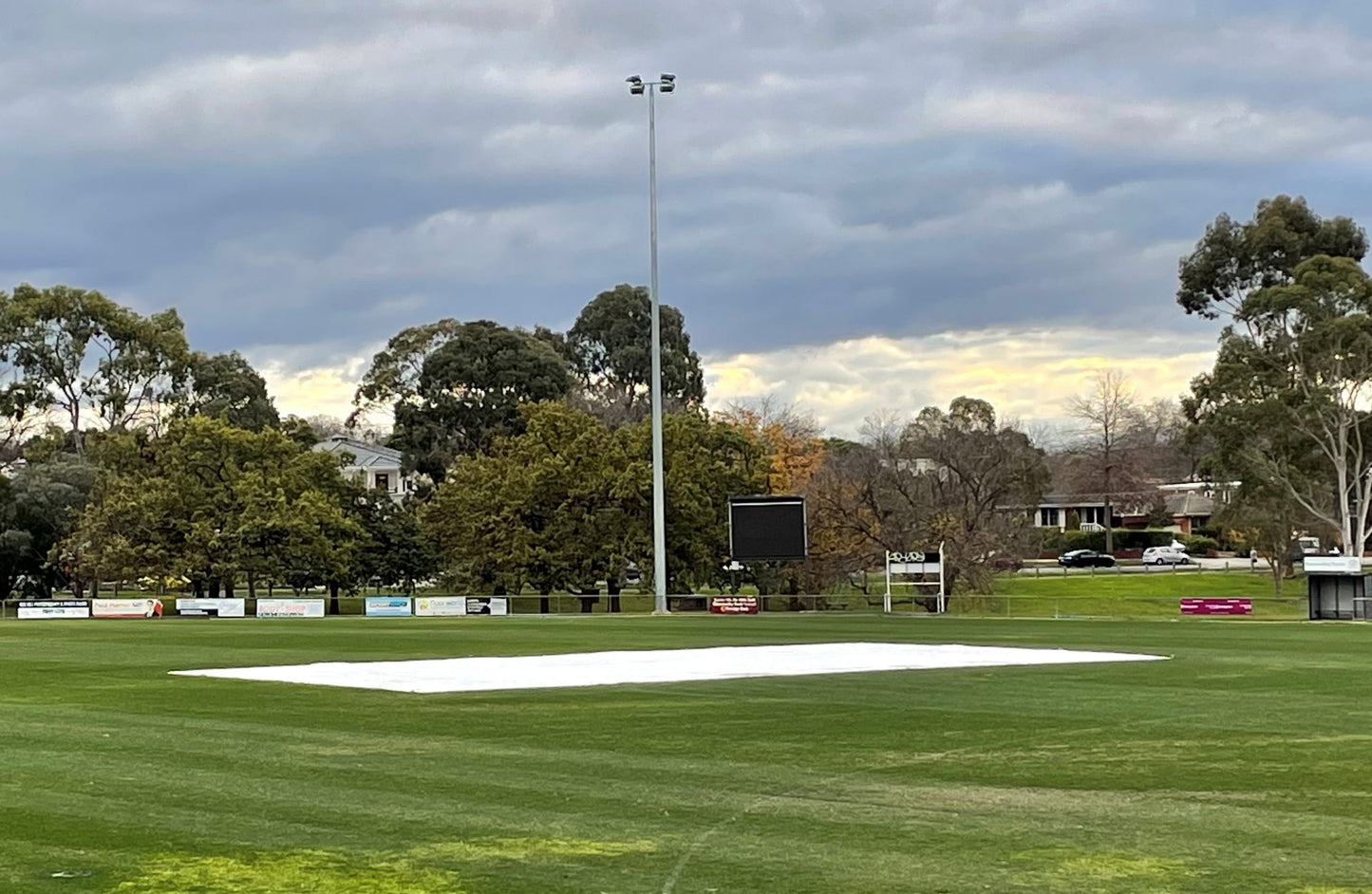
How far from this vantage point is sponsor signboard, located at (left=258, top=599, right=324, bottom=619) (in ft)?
229

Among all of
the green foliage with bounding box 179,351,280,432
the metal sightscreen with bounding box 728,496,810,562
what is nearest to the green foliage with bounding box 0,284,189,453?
the green foliage with bounding box 179,351,280,432

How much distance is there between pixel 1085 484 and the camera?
126 m

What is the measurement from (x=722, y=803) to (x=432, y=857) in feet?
9.64

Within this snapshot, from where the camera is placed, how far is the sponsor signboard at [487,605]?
68.5 m

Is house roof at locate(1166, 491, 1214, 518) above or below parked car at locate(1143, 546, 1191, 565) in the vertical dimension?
above

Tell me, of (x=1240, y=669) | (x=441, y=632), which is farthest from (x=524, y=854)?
(x=441, y=632)

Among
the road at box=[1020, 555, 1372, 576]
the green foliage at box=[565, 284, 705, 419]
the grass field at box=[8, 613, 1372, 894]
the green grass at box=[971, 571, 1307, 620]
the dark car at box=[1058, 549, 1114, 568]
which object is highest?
the green foliage at box=[565, 284, 705, 419]

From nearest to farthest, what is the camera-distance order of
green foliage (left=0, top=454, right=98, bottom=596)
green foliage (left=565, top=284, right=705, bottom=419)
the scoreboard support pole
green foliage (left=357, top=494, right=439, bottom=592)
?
the scoreboard support pole → green foliage (left=357, top=494, right=439, bottom=592) → green foliage (left=0, top=454, right=98, bottom=596) → green foliage (left=565, top=284, right=705, bottom=419)

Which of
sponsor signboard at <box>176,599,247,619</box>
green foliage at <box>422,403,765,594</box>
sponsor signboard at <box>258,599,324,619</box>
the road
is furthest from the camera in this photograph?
the road

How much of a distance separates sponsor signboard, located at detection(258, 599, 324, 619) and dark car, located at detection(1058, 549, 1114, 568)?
5024 cm

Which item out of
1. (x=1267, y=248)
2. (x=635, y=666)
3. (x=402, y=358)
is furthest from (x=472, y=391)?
(x=635, y=666)

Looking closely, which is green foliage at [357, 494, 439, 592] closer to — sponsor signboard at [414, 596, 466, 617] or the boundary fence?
the boundary fence

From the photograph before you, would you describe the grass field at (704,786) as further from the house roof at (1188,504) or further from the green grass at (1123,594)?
the house roof at (1188,504)

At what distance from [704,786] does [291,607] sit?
5972 centimetres
